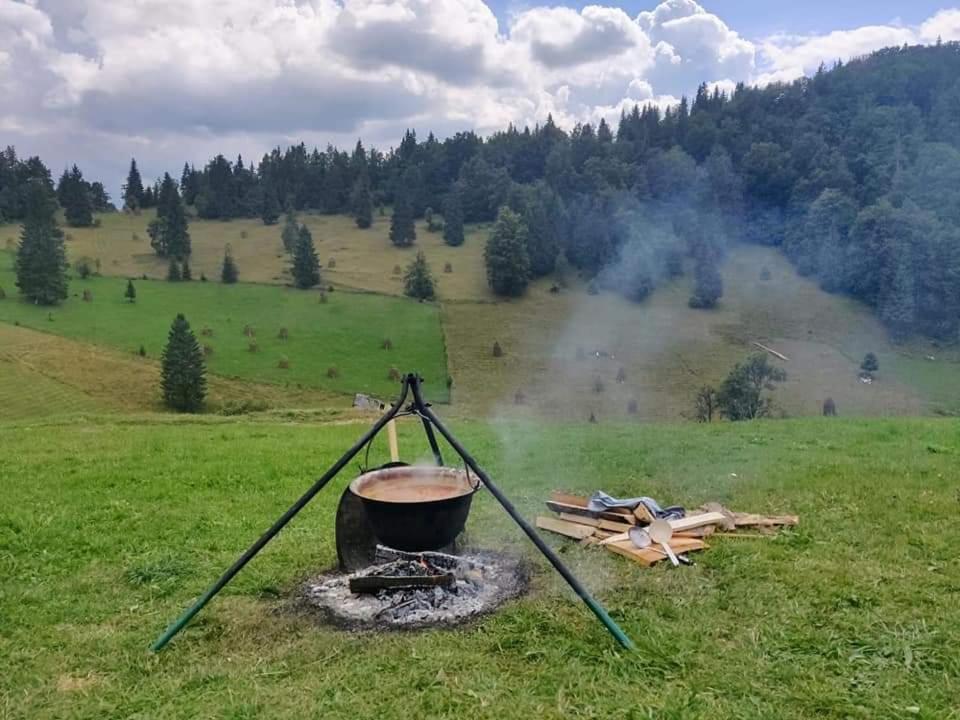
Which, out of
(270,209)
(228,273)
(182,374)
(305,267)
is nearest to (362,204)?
(270,209)

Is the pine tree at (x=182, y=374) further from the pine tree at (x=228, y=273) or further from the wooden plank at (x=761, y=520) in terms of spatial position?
the wooden plank at (x=761, y=520)

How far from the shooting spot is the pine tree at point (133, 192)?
84562 millimetres

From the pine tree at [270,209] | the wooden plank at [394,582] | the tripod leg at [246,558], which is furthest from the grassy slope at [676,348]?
the pine tree at [270,209]

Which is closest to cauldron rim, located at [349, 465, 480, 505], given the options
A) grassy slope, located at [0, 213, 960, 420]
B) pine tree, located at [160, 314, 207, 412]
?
grassy slope, located at [0, 213, 960, 420]

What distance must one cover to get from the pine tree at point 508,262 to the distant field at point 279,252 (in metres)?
1.51

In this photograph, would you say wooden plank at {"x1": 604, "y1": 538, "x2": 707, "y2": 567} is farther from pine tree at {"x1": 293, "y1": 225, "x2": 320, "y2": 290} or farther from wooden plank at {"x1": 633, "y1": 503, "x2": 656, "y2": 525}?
pine tree at {"x1": 293, "y1": 225, "x2": 320, "y2": 290}

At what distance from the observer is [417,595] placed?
498 centimetres

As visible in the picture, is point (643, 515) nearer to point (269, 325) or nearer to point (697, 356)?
point (697, 356)

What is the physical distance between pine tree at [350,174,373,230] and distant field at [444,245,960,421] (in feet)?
133

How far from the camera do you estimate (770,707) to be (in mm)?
3629

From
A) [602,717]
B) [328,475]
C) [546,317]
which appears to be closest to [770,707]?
[602,717]

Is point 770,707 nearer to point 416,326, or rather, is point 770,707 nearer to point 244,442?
point 244,442

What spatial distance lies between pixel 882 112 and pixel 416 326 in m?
29.0

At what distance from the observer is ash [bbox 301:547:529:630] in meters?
4.79
